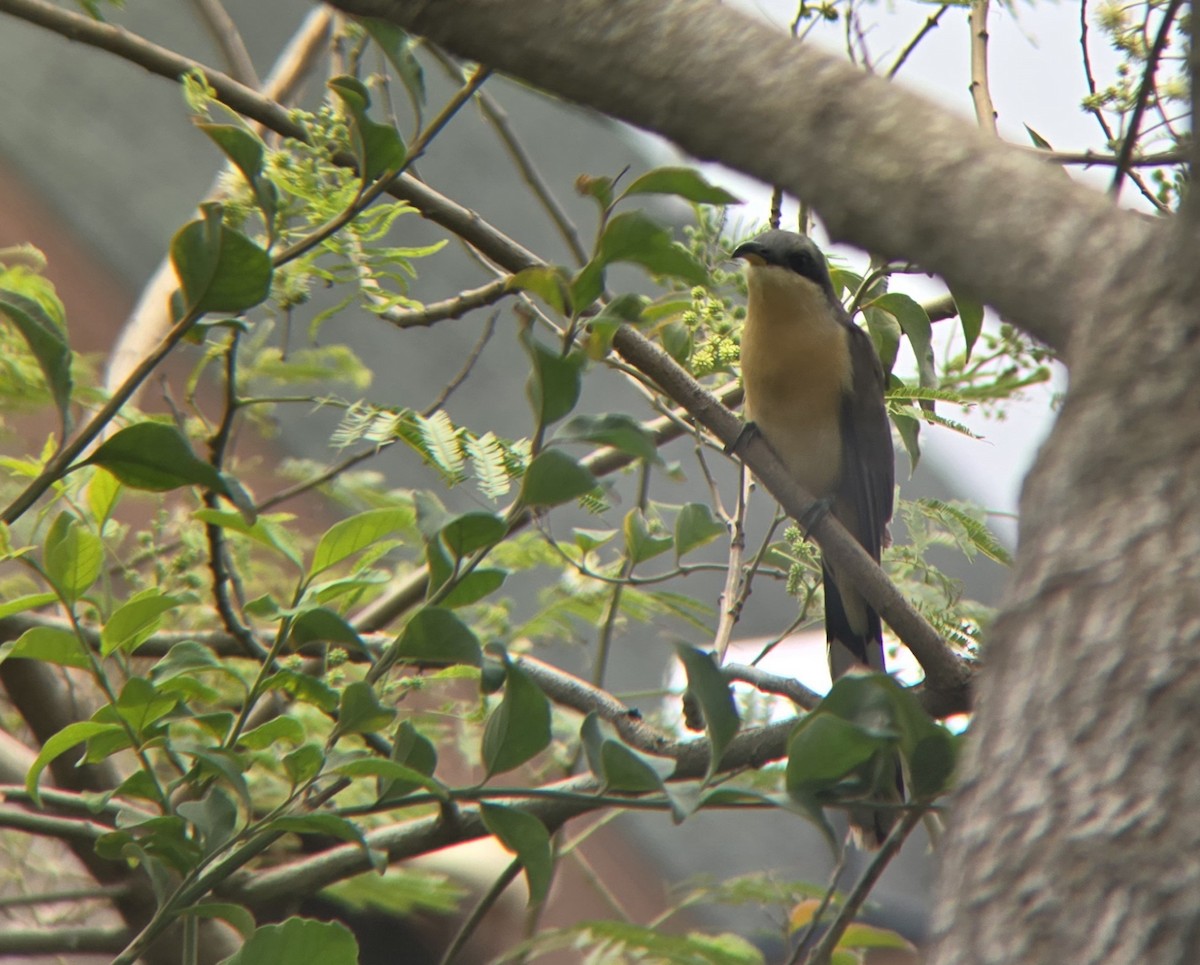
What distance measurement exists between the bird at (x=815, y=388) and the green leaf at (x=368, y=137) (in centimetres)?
179

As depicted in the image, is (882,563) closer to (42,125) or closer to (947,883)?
(947,883)

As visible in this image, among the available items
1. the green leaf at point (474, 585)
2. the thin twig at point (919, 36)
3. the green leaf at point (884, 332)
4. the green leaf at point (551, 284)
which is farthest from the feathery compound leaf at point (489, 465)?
the thin twig at point (919, 36)

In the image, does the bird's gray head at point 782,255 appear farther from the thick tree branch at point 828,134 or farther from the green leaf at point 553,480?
the thick tree branch at point 828,134

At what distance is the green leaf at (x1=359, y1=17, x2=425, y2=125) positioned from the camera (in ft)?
3.85

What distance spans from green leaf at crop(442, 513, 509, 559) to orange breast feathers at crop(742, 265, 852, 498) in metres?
1.97

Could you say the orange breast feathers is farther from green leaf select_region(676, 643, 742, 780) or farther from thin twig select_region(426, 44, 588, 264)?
green leaf select_region(676, 643, 742, 780)

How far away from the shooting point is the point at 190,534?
212 centimetres

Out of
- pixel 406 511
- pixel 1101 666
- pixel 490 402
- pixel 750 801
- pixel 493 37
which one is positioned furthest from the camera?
pixel 490 402

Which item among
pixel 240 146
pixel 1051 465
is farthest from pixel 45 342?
pixel 1051 465

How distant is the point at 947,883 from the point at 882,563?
1.53 m

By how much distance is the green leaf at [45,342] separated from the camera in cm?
105

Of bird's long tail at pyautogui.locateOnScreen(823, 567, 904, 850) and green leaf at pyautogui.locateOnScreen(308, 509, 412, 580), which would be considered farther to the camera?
bird's long tail at pyautogui.locateOnScreen(823, 567, 904, 850)

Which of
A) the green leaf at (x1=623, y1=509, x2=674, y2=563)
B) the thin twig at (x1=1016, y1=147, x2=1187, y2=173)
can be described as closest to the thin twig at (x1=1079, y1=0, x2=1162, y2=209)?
the thin twig at (x1=1016, y1=147, x2=1187, y2=173)

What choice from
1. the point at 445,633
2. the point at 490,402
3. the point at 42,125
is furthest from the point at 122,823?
the point at 42,125
